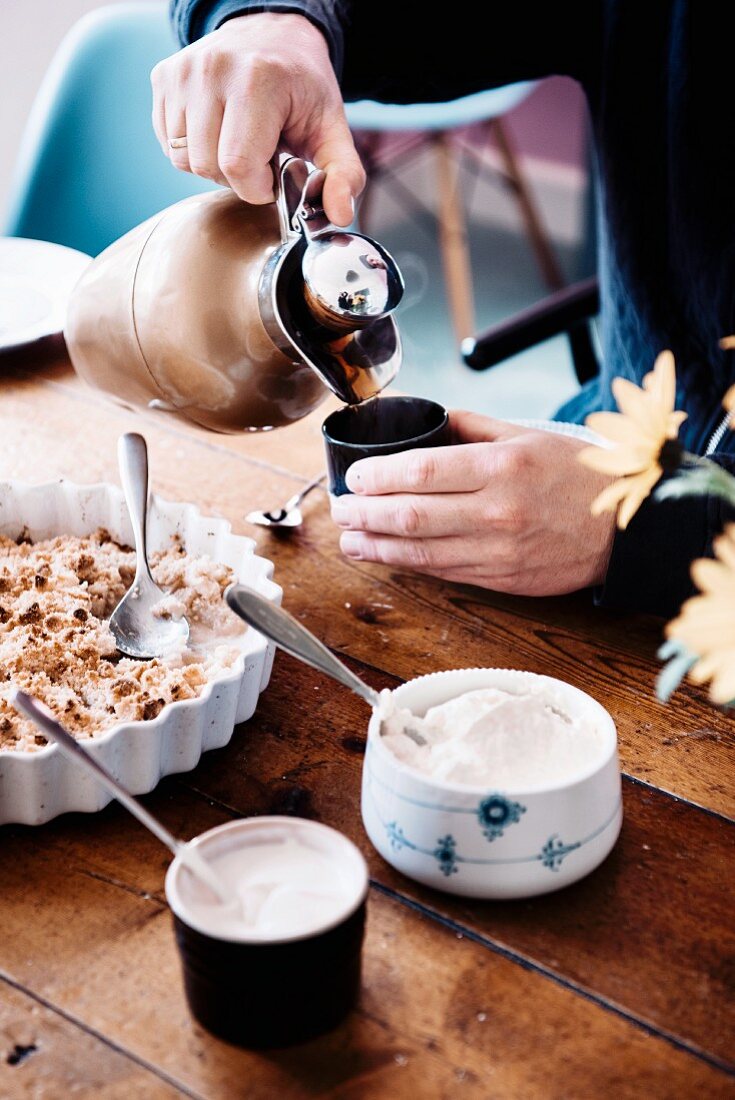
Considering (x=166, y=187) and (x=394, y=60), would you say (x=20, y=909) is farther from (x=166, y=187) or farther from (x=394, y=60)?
(x=166, y=187)

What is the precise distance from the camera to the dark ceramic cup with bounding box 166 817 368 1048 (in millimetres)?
501

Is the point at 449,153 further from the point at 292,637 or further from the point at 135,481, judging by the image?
the point at 292,637

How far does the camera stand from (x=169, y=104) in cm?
93

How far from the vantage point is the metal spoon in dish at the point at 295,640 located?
0.65 m

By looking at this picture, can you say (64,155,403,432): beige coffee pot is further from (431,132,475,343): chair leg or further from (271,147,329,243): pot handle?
(431,132,475,343): chair leg

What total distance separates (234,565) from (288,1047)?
0.41m

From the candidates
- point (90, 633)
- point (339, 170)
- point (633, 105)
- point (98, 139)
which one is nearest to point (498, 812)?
point (90, 633)

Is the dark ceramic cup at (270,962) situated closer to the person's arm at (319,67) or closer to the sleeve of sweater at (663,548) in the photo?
the sleeve of sweater at (663,548)

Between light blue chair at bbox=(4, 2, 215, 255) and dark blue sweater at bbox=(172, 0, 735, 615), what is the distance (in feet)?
1.59

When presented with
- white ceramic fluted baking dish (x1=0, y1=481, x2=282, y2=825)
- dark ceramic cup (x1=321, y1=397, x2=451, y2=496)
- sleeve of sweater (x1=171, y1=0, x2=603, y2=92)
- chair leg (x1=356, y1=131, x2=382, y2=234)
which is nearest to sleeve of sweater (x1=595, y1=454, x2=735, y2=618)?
dark ceramic cup (x1=321, y1=397, x2=451, y2=496)

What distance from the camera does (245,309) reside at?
0.83 meters

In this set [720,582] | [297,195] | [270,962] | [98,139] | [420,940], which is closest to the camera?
[720,582]

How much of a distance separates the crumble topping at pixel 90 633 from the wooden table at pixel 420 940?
6cm

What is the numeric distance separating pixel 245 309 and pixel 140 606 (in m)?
0.23
